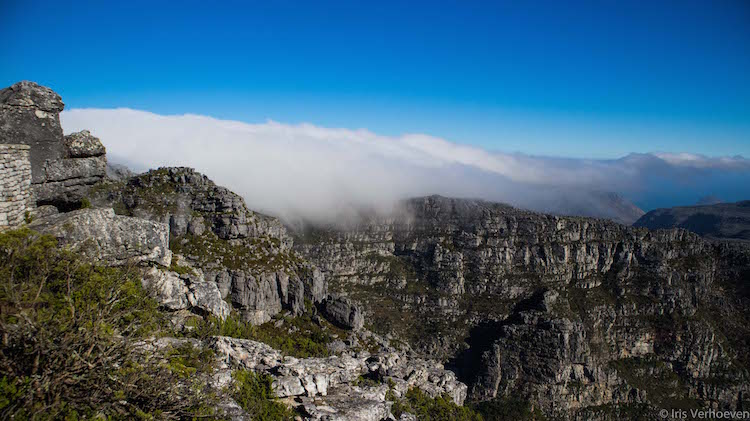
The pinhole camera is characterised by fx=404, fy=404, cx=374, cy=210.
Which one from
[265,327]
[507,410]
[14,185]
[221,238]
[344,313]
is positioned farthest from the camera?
[507,410]

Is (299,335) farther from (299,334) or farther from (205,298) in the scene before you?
(205,298)

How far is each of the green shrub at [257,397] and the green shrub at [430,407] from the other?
19188mm

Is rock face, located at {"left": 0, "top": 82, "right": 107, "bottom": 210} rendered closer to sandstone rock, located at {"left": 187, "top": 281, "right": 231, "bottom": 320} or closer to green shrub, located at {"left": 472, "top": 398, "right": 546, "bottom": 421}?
sandstone rock, located at {"left": 187, "top": 281, "right": 231, "bottom": 320}

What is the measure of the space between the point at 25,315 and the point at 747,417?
255 metres

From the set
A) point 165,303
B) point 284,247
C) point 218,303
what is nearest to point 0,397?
point 165,303

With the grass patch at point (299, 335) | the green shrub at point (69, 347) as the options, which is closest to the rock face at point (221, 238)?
the grass patch at point (299, 335)

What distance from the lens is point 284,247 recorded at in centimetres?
13512

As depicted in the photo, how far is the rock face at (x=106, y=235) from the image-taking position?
2306 cm

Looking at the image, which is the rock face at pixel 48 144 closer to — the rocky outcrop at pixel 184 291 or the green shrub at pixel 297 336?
the rocky outcrop at pixel 184 291

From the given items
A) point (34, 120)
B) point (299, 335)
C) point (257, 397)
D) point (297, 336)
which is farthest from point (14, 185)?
point (299, 335)

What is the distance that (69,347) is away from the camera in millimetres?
15039

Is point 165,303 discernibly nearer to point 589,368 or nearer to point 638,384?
point 589,368

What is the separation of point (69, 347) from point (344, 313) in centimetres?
11286

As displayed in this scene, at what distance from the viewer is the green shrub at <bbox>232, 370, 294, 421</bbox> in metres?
30.0
